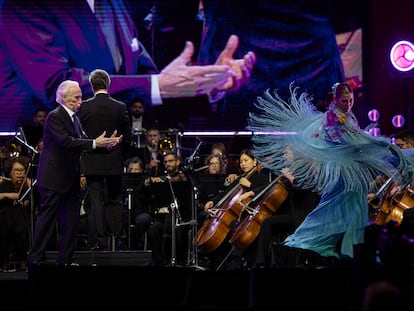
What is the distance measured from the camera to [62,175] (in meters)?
7.46

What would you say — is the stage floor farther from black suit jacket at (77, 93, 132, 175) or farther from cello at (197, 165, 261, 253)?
cello at (197, 165, 261, 253)

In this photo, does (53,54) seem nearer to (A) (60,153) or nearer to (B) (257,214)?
(B) (257,214)

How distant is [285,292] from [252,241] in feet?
9.80

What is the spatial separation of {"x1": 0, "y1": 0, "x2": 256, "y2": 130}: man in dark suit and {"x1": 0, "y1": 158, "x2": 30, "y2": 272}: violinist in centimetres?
385

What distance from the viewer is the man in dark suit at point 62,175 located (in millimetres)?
7375

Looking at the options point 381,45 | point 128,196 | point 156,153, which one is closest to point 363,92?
point 381,45

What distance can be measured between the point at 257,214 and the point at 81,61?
5715mm

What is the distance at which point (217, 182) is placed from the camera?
10172 millimetres

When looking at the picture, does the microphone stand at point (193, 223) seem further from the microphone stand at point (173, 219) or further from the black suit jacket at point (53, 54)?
the black suit jacket at point (53, 54)

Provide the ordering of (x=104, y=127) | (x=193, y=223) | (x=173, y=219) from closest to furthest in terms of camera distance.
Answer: (x=104, y=127) < (x=193, y=223) < (x=173, y=219)

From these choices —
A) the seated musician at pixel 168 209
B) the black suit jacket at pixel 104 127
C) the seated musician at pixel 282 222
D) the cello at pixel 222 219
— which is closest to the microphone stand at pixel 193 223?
the seated musician at pixel 168 209

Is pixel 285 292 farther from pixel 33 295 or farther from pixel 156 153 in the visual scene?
pixel 156 153

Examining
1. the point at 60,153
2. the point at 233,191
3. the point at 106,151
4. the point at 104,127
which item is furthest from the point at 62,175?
the point at 233,191

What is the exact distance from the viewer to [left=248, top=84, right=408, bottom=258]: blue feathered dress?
7.11 meters
